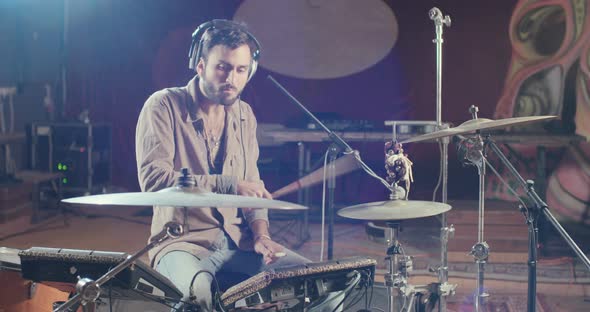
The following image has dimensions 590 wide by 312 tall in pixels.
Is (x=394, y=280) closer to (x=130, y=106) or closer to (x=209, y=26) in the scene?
(x=209, y=26)

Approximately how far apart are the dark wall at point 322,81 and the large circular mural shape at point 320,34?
10 cm

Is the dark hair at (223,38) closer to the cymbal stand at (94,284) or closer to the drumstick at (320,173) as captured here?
the cymbal stand at (94,284)

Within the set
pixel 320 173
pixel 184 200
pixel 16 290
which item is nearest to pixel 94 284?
pixel 184 200

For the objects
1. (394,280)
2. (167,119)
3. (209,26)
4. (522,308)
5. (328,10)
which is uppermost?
(328,10)

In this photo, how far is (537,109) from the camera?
21.8ft

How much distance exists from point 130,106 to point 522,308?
4574 millimetres

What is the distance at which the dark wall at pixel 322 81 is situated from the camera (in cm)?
680

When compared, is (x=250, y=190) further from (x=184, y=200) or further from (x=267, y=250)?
(x=184, y=200)

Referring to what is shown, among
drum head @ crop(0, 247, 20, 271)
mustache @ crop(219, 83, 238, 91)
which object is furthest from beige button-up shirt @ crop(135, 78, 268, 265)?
drum head @ crop(0, 247, 20, 271)

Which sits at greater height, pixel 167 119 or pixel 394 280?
pixel 167 119

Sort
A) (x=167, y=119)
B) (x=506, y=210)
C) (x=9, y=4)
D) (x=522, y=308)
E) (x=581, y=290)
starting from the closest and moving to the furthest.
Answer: (x=167, y=119) < (x=522, y=308) < (x=581, y=290) < (x=506, y=210) < (x=9, y=4)

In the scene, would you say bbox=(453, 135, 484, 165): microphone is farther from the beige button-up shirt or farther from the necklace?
the necklace

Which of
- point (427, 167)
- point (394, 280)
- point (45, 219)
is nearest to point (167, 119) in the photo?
point (394, 280)

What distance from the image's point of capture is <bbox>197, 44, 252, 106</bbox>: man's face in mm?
3510
